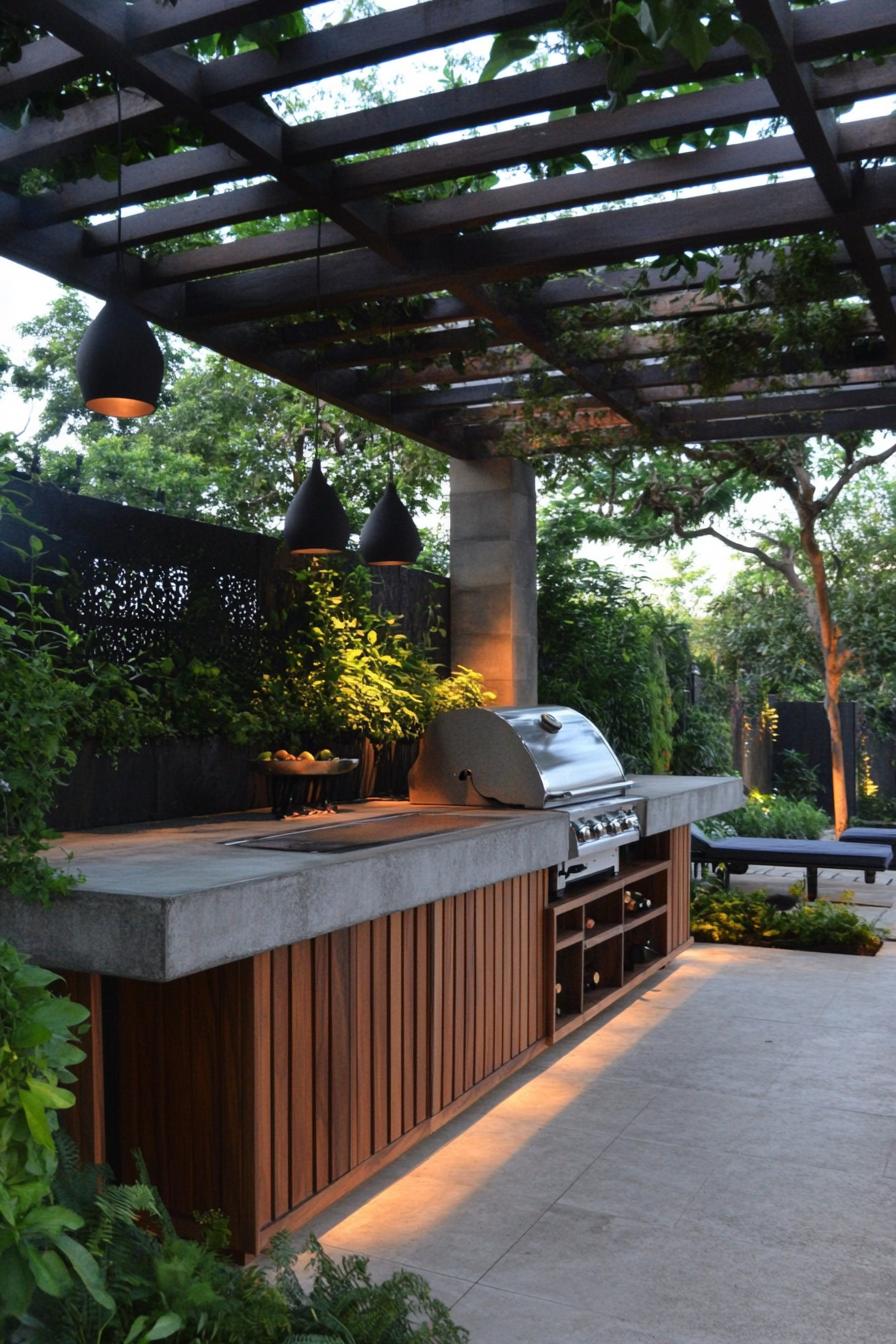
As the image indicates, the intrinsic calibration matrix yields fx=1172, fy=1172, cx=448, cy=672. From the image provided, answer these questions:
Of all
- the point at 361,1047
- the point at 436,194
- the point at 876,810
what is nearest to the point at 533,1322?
the point at 361,1047

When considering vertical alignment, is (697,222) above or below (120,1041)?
above

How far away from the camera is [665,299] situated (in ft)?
15.9

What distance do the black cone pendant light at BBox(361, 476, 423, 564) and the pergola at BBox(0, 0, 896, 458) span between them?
732 mm

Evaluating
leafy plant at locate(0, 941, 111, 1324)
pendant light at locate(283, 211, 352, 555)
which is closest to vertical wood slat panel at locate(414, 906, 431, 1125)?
pendant light at locate(283, 211, 352, 555)

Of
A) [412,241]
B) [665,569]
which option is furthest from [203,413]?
[665,569]

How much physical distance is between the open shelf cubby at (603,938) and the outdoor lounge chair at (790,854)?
5.24 feet

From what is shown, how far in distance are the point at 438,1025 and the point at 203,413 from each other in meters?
10.7

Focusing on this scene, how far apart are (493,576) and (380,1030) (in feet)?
12.6

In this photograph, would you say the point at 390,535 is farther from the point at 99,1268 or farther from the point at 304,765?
the point at 99,1268

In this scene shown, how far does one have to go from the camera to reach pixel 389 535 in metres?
4.90

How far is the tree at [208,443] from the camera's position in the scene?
9.16m

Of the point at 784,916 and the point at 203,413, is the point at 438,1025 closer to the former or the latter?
the point at 784,916

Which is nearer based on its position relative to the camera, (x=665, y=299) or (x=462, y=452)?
(x=665, y=299)

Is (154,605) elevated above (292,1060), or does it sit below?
above
